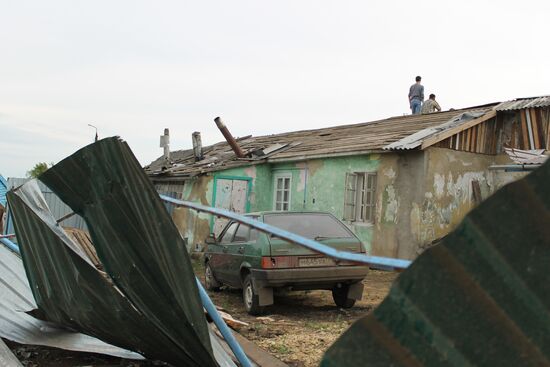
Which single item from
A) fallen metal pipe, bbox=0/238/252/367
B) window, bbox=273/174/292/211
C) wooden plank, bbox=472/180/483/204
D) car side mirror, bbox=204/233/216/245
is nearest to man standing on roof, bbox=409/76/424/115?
window, bbox=273/174/292/211

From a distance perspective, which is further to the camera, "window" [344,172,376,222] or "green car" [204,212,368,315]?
"window" [344,172,376,222]

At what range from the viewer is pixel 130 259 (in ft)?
8.30

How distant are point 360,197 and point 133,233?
12.1 metres

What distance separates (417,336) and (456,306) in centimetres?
11

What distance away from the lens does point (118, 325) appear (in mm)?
2953

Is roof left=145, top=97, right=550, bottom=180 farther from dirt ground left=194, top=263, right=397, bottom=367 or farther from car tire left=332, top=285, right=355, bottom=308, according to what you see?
car tire left=332, top=285, right=355, bottom=308

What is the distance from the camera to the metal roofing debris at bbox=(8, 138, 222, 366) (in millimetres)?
2416

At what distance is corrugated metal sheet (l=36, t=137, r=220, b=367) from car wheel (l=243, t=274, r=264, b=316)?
5.06 m

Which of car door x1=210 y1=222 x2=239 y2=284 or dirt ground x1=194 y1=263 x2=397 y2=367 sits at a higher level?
car door x1=210 y1=222 x2=239 y2=284

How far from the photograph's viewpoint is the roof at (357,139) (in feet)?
43.4

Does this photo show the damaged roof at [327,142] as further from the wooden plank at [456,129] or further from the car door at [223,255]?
the car door at [223,255]

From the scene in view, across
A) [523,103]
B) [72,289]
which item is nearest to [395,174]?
[523,103]

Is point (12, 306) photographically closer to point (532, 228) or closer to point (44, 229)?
point (44, 229)

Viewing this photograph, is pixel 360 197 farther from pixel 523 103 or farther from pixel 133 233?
pixel 133 233
